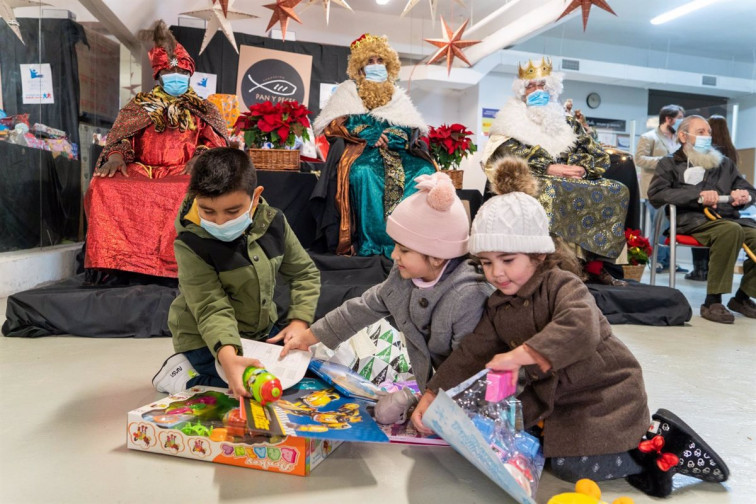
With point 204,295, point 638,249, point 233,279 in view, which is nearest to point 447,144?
point 638,249

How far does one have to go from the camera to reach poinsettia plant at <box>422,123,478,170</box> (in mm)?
3955

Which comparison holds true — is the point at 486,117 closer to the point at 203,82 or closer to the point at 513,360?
the point at 203,82

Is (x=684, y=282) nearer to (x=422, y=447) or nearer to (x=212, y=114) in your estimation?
(x=212, y=114)

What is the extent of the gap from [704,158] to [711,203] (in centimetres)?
36

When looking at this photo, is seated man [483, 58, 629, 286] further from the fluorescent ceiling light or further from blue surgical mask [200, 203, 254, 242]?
the fluorescent ceiling light

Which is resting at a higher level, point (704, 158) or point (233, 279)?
point (704, 158)

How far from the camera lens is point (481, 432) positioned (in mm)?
1252

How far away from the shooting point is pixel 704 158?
413cm

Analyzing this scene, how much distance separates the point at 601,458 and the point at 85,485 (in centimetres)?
112

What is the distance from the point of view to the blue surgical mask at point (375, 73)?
3834 mm

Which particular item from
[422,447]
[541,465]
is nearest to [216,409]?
[422,447]

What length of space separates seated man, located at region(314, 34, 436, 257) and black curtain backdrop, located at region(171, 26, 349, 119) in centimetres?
266

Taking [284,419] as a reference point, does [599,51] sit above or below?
above

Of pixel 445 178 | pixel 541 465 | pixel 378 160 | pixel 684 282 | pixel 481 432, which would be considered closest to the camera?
pixel 481 432
